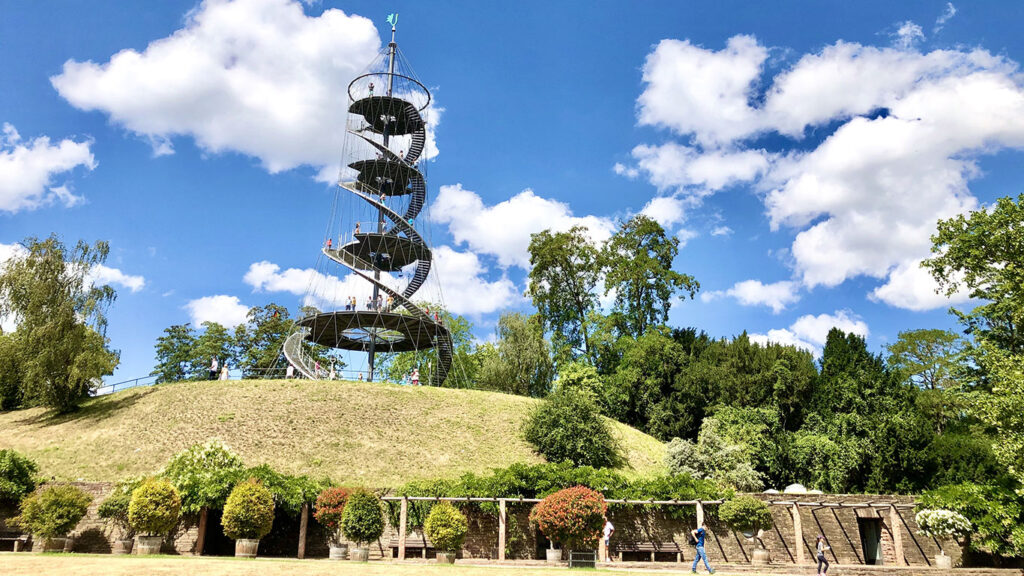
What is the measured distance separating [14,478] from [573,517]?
18026 mm

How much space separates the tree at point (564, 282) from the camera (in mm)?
48844

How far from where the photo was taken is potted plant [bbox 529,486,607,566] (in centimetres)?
1983

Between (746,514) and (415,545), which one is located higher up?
(746,514)

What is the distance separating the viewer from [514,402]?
126 feet

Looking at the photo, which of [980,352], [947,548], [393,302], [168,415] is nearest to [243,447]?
[168,415]

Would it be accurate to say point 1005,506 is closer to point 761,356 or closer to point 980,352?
point 980,352

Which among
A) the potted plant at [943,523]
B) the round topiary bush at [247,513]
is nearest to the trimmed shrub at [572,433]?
the potted plant at [943,523]

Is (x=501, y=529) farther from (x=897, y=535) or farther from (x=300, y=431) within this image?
(x=300, y=431)

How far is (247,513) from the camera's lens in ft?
65.4

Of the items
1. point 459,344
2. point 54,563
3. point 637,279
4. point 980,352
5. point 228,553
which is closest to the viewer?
point 54,563

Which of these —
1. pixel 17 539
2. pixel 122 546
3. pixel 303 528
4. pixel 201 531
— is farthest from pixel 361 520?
pixel 17 539

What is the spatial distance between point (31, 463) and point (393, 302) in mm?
20577

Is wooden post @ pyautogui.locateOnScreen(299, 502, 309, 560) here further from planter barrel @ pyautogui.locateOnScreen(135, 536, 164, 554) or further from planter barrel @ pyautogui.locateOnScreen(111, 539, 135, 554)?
planter barrel @ pyautogui.locateOnScreen(111, 539, 135, 554)

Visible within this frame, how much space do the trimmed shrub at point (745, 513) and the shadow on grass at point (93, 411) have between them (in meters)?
28.0
